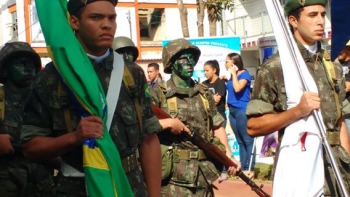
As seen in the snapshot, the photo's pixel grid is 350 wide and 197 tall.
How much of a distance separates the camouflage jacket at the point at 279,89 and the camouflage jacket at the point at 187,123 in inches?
66.3

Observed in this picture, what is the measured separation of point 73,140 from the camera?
3.57 metres

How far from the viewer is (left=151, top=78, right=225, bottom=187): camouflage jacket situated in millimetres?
6543

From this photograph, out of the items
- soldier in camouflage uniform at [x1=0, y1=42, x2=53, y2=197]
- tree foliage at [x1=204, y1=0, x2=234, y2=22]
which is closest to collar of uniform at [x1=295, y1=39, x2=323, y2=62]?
soldier in camouflage uniform at [x1=0, y1=42, x2=53, y2=197]

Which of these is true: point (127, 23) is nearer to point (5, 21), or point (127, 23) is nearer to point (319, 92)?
point (5, 21)

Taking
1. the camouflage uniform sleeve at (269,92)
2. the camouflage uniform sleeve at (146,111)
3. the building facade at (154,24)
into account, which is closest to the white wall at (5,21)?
the building facade at (154,24)

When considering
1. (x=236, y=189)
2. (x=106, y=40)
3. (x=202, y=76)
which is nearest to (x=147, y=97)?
(x=106, y=40)

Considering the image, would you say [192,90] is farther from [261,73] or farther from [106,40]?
[106,40]

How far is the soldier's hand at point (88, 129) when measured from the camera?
3.53 meters

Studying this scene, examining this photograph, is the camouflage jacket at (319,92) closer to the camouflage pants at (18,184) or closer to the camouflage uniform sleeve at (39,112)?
the camouflage uniform sleeve at (39,112)

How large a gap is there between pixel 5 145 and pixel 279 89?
2.19 metres

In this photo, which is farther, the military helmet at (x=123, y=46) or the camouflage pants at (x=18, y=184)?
the military helmet at (x=123, y=46)

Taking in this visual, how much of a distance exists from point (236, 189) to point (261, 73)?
20.5 feet

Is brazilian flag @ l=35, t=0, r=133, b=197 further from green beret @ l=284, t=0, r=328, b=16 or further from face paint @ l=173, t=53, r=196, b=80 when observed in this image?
face paint @ l=173, t=53, r=196, b=80

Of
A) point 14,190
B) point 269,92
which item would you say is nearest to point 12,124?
point 14,190
